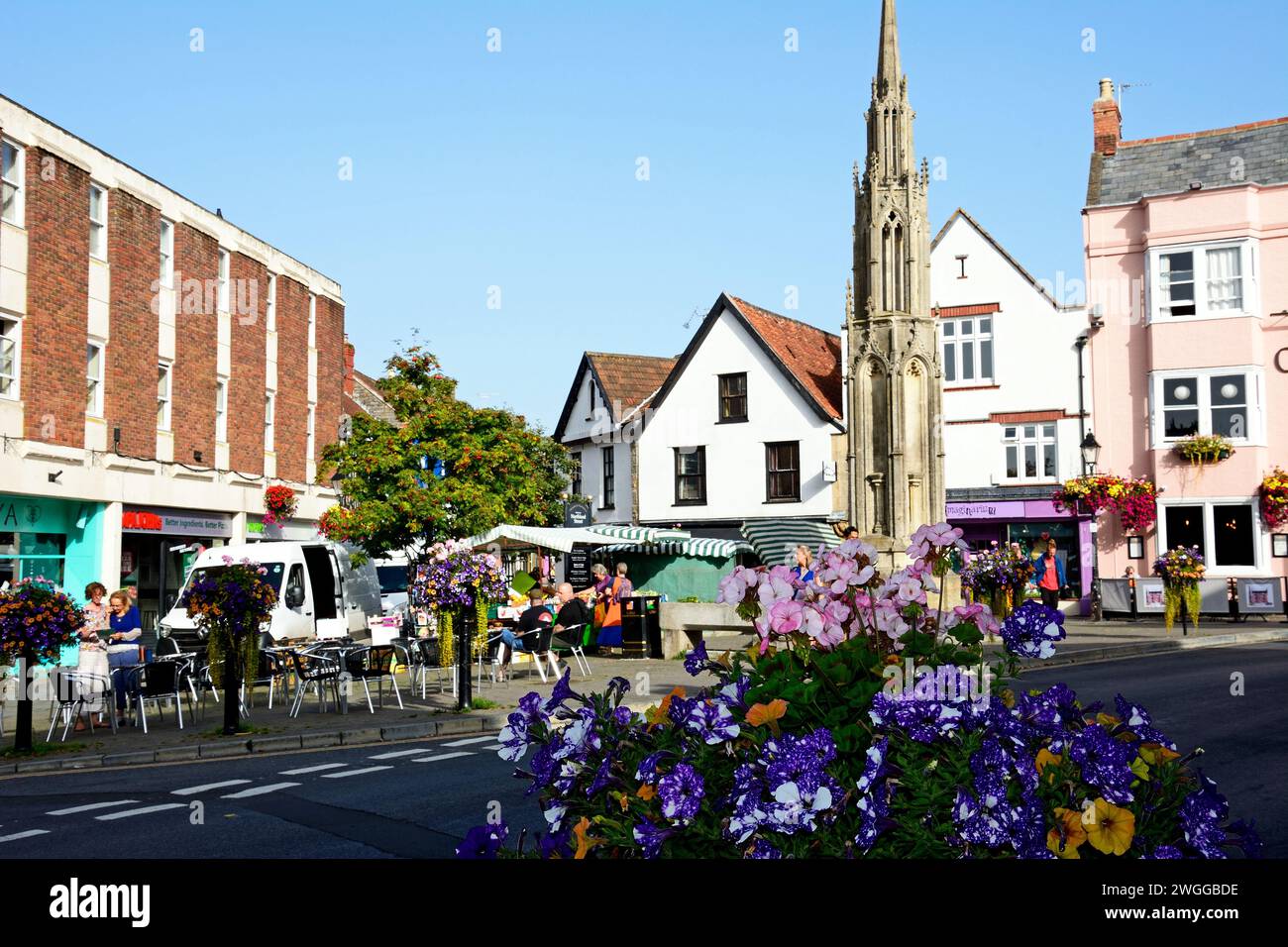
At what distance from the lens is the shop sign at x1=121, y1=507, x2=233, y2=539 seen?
28.1 metres

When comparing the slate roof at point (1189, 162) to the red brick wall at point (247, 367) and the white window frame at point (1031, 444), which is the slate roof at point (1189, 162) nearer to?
the white window frame at point (1031, 444)

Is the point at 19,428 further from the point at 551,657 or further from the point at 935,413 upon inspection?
the point at 935,413

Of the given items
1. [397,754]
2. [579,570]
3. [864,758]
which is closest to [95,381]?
[579,570]

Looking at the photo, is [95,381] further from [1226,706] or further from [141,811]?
[1226,706]

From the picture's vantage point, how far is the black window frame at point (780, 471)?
129 feet

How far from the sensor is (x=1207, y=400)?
3234 centimetres

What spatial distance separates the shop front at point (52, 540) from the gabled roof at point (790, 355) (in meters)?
20.8

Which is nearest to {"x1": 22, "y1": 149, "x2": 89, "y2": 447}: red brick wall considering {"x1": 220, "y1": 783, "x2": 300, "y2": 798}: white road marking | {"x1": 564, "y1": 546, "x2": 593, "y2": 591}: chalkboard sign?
{"x1": 564, "y1": 546, "x2": 593, "y2": 591}: chalkboard sign

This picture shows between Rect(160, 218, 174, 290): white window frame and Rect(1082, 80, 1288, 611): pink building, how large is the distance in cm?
2572

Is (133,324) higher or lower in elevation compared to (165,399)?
higher

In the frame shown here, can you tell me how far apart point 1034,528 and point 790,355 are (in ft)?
34.8

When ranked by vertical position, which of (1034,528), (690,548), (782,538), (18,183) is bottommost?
(690,548)

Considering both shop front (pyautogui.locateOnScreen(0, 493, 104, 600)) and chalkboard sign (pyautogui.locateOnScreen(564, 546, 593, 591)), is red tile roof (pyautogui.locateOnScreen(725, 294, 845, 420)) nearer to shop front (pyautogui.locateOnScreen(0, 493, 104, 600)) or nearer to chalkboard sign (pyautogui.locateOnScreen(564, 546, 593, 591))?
chalkboard sign (pyautogui.locateOnScreen(564, 546, 593, 591))

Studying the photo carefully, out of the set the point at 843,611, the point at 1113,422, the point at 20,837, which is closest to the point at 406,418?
the point at 1113,422
